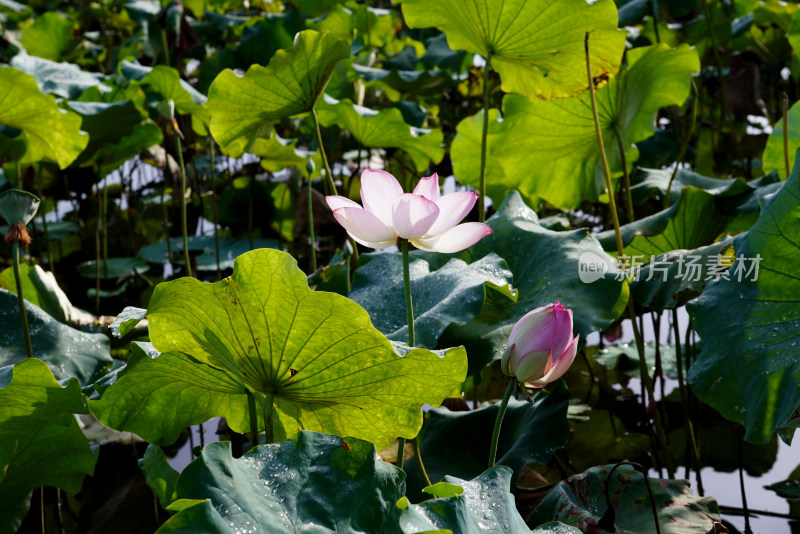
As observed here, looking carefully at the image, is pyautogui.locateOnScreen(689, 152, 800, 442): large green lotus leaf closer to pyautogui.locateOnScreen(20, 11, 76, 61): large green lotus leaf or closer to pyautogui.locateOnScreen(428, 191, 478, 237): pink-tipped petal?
pyautogui.locateOnScreen(428, 191, 478, 237): pink-tipped petal

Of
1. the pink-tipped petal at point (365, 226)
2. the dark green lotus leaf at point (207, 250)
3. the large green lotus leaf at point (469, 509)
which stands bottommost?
the dark green lotus leaf at point (207, 250)

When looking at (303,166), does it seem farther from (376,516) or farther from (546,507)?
(376,516)

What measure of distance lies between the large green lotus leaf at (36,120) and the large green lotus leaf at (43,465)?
915 millimetres

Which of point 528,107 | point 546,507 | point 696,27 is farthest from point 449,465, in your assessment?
point 696,27

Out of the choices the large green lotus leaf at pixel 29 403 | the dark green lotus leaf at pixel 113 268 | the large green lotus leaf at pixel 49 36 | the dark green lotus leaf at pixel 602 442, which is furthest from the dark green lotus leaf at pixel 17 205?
the large green lotus leaf at pixel 49 36

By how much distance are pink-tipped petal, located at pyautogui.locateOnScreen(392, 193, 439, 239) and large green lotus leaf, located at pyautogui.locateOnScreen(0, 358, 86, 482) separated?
435 mm

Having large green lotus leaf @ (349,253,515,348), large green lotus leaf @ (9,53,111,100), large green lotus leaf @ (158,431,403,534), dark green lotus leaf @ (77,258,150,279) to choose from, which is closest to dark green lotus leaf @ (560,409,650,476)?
large green lotus leaf @ (349,253,515,348)

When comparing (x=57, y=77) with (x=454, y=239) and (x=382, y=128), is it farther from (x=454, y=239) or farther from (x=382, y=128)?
(x=454, y=239)

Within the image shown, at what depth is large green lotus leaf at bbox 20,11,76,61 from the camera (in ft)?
12.9

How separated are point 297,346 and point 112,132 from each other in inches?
62.6

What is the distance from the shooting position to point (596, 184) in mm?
1992

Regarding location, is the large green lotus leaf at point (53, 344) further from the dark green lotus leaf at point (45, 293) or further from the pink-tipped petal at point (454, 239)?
the pink-tipped petal at point (454, 239)

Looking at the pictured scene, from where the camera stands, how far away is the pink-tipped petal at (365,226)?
0.85 metres

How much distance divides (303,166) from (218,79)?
652 mm
